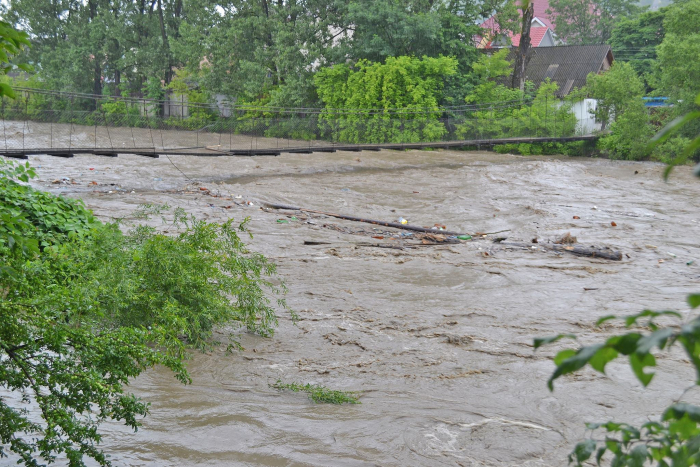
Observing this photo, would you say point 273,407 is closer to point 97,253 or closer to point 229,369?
point 229,369

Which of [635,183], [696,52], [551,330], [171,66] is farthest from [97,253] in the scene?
[171,66]

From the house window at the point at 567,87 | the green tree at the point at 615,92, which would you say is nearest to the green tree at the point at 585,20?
the house window at the point at 567,87

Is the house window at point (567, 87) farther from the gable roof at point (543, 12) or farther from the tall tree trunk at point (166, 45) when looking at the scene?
the tall tree trunk at point (166, 45)

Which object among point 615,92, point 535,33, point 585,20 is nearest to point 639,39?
point 585,20

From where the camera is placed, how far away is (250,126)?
2133 cm

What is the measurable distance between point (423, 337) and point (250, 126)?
15930 millimetres

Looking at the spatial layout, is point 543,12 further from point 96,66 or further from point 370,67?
point 96,66

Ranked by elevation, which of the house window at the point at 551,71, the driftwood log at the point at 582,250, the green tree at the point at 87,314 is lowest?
the driftwood log at the point at 582,250

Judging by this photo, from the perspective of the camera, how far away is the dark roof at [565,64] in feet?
101

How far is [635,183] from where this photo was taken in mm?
19062

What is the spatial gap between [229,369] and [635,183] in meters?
16.5

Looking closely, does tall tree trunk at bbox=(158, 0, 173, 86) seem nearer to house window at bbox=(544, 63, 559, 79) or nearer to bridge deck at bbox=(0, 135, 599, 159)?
bridge deck at bbox=(0, 135, 599, 159)

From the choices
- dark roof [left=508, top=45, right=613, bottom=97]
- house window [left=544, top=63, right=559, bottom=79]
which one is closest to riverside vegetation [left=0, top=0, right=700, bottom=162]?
dark roof [left=508, top=45, right=613, bottom=97]

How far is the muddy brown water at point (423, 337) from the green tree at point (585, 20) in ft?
82.2
